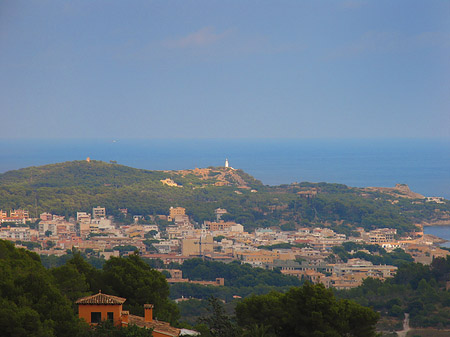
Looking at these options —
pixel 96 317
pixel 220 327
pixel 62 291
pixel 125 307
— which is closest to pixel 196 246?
pixel 125 307

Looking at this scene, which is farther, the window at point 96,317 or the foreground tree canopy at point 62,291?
the window at point 96,317

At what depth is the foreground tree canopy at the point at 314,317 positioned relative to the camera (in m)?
14.8

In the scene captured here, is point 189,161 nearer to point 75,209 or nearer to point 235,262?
point 75,209

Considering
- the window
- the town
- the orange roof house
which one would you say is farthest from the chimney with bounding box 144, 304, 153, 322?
the town

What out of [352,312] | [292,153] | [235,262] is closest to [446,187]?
[235,262]

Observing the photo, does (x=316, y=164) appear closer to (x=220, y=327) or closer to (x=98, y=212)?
(x=98, y=212)

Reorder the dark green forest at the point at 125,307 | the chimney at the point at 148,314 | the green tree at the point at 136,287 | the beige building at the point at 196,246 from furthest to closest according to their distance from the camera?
the beige building at the point at 196,246 → the green tree at the point at 136,287 → the chimney at the point at 148,314 → the dark green forest at the point at 125,307

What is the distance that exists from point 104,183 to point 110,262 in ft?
194

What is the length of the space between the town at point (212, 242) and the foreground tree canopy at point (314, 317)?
69.7ft

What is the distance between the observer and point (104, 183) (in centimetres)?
7844

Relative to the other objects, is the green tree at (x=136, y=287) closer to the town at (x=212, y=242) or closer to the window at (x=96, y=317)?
the window at (x=96, y=317)

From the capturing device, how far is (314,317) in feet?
48.3

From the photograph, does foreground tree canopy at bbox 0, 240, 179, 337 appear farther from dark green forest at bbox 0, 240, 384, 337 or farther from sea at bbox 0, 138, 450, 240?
sea at bbox 0, 138, 450, 240

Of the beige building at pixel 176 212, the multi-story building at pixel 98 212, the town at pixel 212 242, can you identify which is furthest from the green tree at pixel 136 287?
the beige building at pixel 176 212
